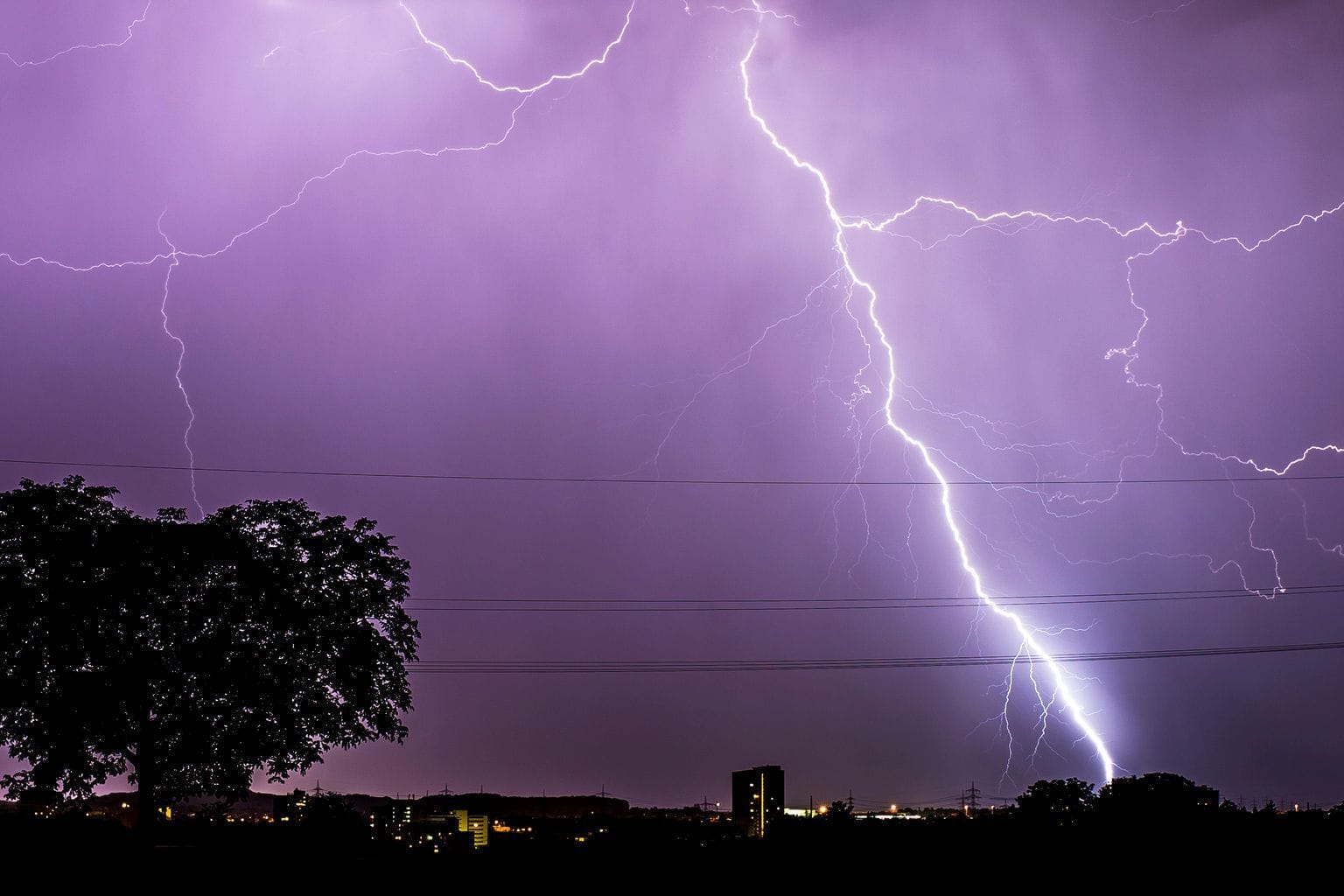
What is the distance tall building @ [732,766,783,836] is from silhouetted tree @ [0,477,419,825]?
34.3 metres

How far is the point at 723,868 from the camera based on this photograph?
1959cm

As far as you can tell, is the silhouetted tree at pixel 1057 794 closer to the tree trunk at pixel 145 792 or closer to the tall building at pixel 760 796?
the tall building at pixel 760 796

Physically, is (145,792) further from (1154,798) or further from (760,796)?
(760,796)

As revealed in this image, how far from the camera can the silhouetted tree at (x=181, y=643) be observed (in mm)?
16641

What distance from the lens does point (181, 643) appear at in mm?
17375

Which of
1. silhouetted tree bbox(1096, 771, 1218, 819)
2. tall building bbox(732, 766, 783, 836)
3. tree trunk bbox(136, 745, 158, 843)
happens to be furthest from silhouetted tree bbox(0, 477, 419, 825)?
tall building bbox(732, 766, 783, 836)

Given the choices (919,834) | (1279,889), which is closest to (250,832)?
(919,834)

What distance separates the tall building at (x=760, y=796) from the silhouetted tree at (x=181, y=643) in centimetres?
3434

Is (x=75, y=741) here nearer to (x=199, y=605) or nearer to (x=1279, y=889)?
(x=199, y=605)

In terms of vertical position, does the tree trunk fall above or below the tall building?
above

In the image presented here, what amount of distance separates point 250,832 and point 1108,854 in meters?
18.3

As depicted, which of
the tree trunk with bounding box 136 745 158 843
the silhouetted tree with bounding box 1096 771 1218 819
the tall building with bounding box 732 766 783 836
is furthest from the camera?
the tall building with bounding box 732 766 783 836

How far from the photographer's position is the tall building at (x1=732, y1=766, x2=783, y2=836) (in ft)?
164

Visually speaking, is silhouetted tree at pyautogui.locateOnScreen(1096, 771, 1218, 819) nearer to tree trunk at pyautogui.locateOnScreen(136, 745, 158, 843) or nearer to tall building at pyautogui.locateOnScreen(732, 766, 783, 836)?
tall building at pyautogui.locateOnScreen(732, 766, 783, 836)
